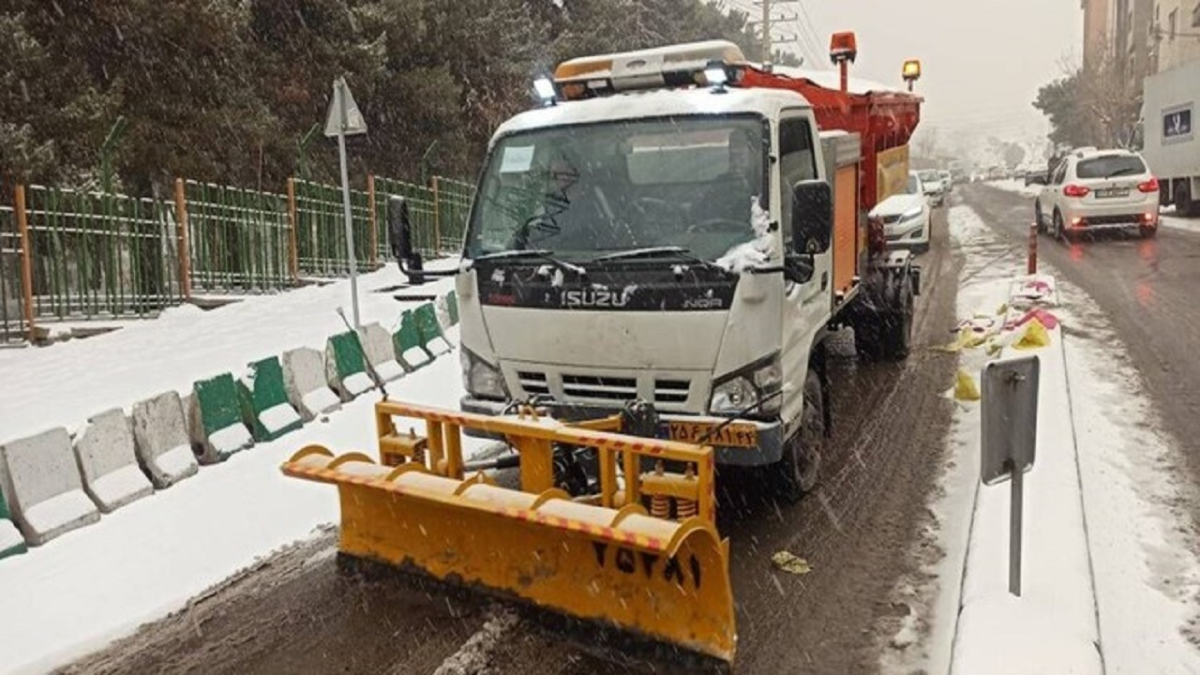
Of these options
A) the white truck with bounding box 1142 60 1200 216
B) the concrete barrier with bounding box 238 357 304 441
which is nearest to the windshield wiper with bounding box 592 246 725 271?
the concrete barrier with bounding box 238 357 304 441

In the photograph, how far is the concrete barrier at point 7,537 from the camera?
17.3ft

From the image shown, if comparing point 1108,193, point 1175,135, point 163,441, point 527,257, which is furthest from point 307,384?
point 1175,135

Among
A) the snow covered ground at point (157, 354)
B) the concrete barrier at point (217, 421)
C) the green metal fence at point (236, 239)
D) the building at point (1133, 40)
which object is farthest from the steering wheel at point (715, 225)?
the building at point (1133, 40)

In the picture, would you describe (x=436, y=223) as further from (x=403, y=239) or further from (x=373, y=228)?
(x=403, y=239)

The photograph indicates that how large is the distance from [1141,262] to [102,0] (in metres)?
16.9

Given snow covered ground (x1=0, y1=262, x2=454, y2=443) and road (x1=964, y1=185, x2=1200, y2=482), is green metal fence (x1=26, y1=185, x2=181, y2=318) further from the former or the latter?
road (x1=964, y1=185, x2=1200, y2=482)

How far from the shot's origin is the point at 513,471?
671 centimetres

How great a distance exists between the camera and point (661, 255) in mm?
5000

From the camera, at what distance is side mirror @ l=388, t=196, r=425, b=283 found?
6004 millimetres

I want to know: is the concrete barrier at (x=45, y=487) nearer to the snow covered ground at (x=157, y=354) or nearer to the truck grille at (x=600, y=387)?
the snow covered ground at (x=157, y=354)

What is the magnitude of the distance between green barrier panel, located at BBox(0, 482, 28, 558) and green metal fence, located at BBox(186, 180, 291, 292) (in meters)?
9.21

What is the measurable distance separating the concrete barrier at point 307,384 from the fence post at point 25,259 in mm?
4653

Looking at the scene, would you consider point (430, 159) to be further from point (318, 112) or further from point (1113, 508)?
point (1113, 508)

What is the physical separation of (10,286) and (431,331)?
186 inches
